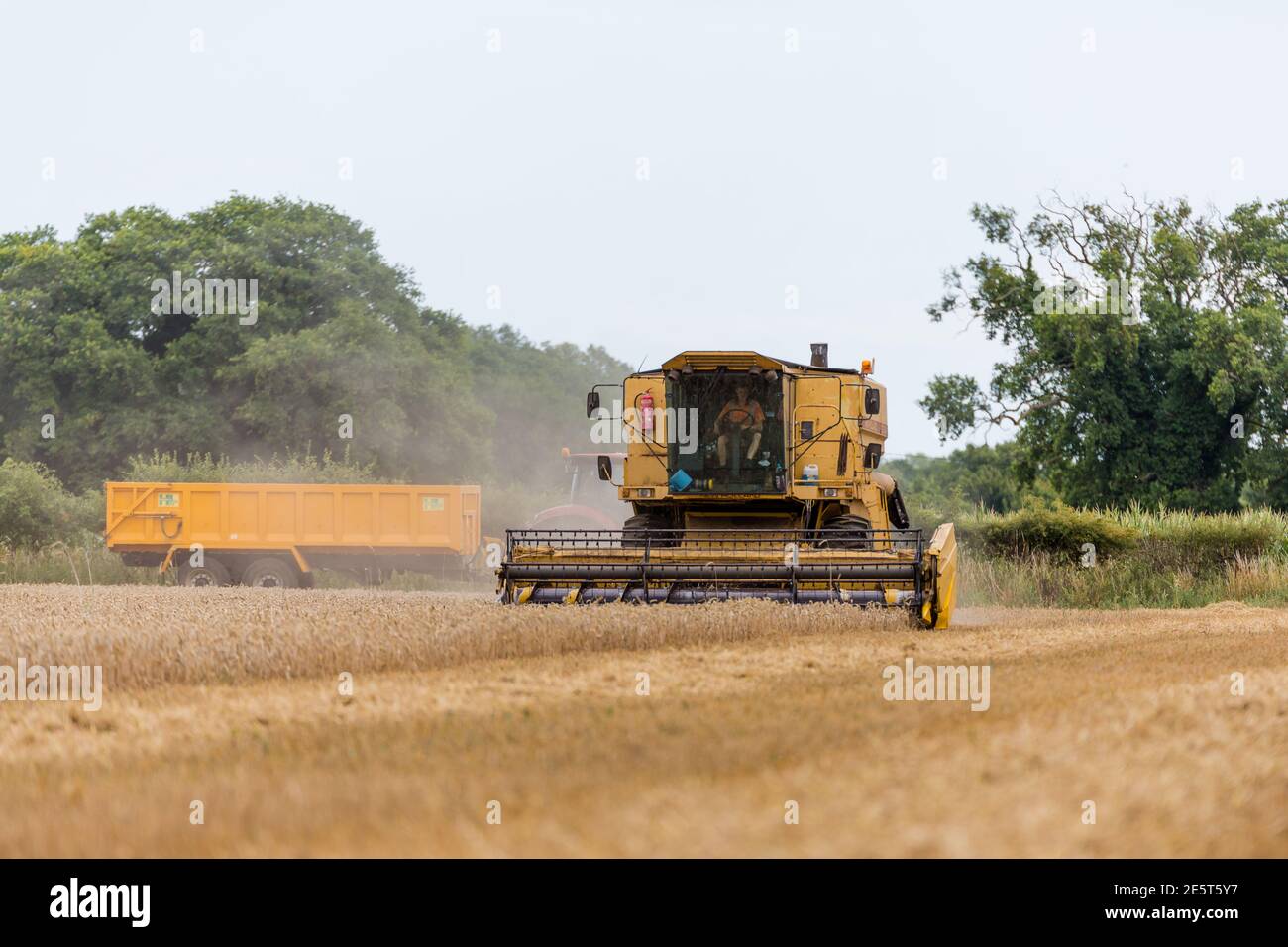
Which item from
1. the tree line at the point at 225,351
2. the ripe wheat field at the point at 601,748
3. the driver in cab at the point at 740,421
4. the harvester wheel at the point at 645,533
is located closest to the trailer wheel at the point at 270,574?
the harvester wheel at the point at 645,533

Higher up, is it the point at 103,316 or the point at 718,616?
the point at 103,316

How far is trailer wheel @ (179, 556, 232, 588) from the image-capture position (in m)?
23.6

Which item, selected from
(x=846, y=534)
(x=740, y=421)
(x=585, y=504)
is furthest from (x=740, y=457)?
(x=585, y=504)

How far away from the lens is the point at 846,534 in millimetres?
13367

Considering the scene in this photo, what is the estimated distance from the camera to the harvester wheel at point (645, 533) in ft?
43.9

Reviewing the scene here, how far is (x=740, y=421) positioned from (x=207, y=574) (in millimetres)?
11815

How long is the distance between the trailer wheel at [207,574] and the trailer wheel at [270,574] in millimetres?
322

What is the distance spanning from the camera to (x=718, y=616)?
36.6 feet

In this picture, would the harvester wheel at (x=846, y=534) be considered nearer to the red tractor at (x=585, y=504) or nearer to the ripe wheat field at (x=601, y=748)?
the ripe wheat field at (x=601, y=748)

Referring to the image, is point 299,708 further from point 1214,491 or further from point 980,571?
point 1214,491

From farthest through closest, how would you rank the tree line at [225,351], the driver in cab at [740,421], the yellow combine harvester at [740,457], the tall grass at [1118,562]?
the tree line at [225,351] → the tall grass at [1118,562] → the driver in cab at [740,421] → the yellow combine harvester at [740,457]

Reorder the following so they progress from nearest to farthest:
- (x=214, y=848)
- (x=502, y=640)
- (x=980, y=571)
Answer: (x=214, y=848), (x=502, y=640), (x=980, y=571)
